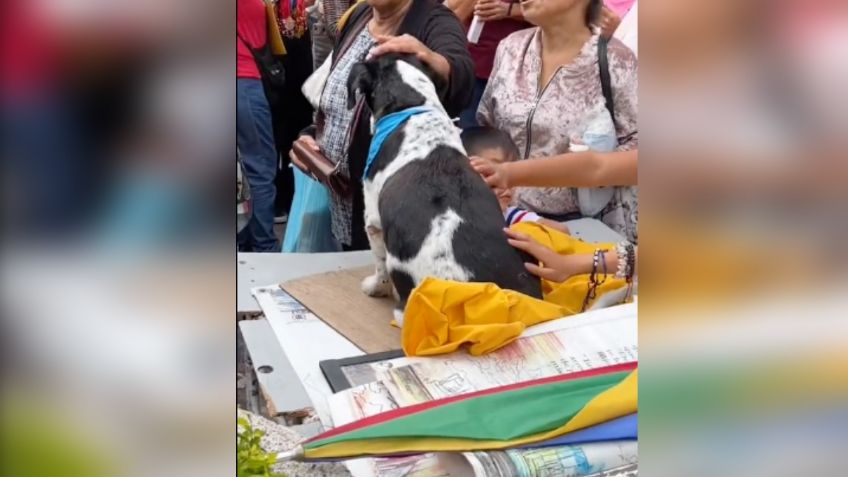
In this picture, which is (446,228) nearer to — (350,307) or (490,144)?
(350,307)

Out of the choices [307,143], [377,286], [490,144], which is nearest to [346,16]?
[307,143]

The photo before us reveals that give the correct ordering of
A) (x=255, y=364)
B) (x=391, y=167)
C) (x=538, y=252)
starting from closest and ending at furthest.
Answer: (x=255, y=364) < (x=538, y=252) < (x=391, y=167)

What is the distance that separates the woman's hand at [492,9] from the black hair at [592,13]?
16.5 inches

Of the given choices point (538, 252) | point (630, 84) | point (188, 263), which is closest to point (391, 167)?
point (538, 252)

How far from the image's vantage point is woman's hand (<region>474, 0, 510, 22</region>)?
3.54m

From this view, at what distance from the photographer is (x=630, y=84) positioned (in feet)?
9.68

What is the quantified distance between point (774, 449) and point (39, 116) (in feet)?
1.76


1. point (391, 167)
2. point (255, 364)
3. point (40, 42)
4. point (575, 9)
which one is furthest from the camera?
point (575, 9)

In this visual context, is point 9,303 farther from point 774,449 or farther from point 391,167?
point 391,167

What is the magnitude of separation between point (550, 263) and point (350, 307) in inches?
24.1

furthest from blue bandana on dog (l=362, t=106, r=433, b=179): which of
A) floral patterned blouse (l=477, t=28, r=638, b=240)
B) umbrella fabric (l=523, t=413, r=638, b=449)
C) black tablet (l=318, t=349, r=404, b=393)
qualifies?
umbrella fabric (l=523, t=413, r=638, b=449)

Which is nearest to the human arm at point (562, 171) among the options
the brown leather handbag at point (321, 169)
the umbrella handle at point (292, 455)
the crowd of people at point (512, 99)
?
the crowd of people at point (512, 99)

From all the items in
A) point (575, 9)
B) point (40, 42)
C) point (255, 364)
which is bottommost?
point (255, 364)

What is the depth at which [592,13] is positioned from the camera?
3.21 meters
